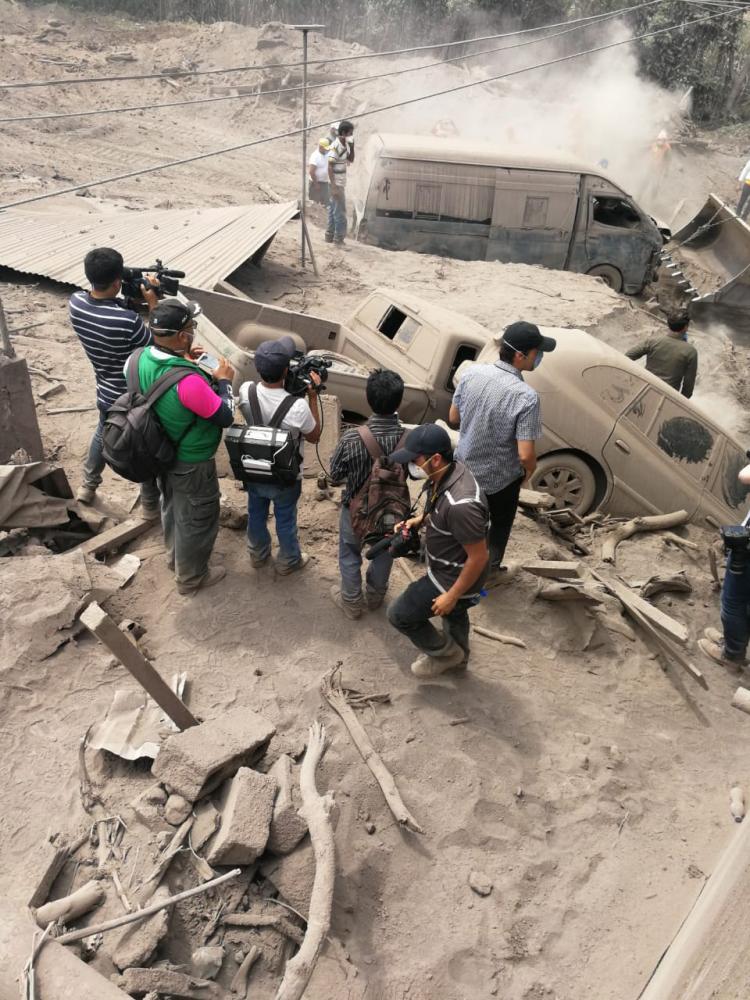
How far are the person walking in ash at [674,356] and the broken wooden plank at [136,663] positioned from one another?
20.2 ft

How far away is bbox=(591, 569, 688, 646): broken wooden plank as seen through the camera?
514 centimetres

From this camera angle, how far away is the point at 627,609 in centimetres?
540

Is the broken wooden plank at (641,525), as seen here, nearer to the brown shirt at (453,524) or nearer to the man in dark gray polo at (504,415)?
the man in dark gray polo at (504,415)

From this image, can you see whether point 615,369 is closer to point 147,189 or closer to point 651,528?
point 651,528

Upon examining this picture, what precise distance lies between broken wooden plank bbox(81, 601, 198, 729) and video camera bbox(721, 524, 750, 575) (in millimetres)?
3572

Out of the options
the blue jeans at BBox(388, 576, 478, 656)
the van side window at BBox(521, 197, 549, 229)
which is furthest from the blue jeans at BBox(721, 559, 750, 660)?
the van side window at BBox(521, 197, 549, 229)

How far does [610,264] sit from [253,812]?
1231 cm

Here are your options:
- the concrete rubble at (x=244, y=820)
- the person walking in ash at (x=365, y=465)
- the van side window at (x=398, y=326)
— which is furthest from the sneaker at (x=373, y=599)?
the van side window at (x=398, y=326)

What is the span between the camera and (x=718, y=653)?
213 inches

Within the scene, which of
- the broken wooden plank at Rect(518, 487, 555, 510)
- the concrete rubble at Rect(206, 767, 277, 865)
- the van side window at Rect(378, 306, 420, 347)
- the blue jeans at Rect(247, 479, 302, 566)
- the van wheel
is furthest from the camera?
the van wheel

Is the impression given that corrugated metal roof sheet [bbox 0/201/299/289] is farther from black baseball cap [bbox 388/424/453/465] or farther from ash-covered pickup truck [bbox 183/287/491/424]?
black baseball cap [bbox 388/424/453/465]

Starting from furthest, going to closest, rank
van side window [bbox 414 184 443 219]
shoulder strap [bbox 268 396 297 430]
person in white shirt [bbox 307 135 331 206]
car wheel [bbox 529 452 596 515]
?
person in white shirt [bbox 307 135 331 206]
van side window [bbox 414 184 443 219]
car wheel [bbox 529 452 596 515]
shoulder strap [bbox 268 396 297 430]

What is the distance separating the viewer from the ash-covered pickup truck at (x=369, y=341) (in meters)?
6.73

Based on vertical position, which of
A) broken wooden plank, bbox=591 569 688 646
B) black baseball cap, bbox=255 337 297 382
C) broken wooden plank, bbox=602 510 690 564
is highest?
black baseball cap, bbox=255 337 297 382
